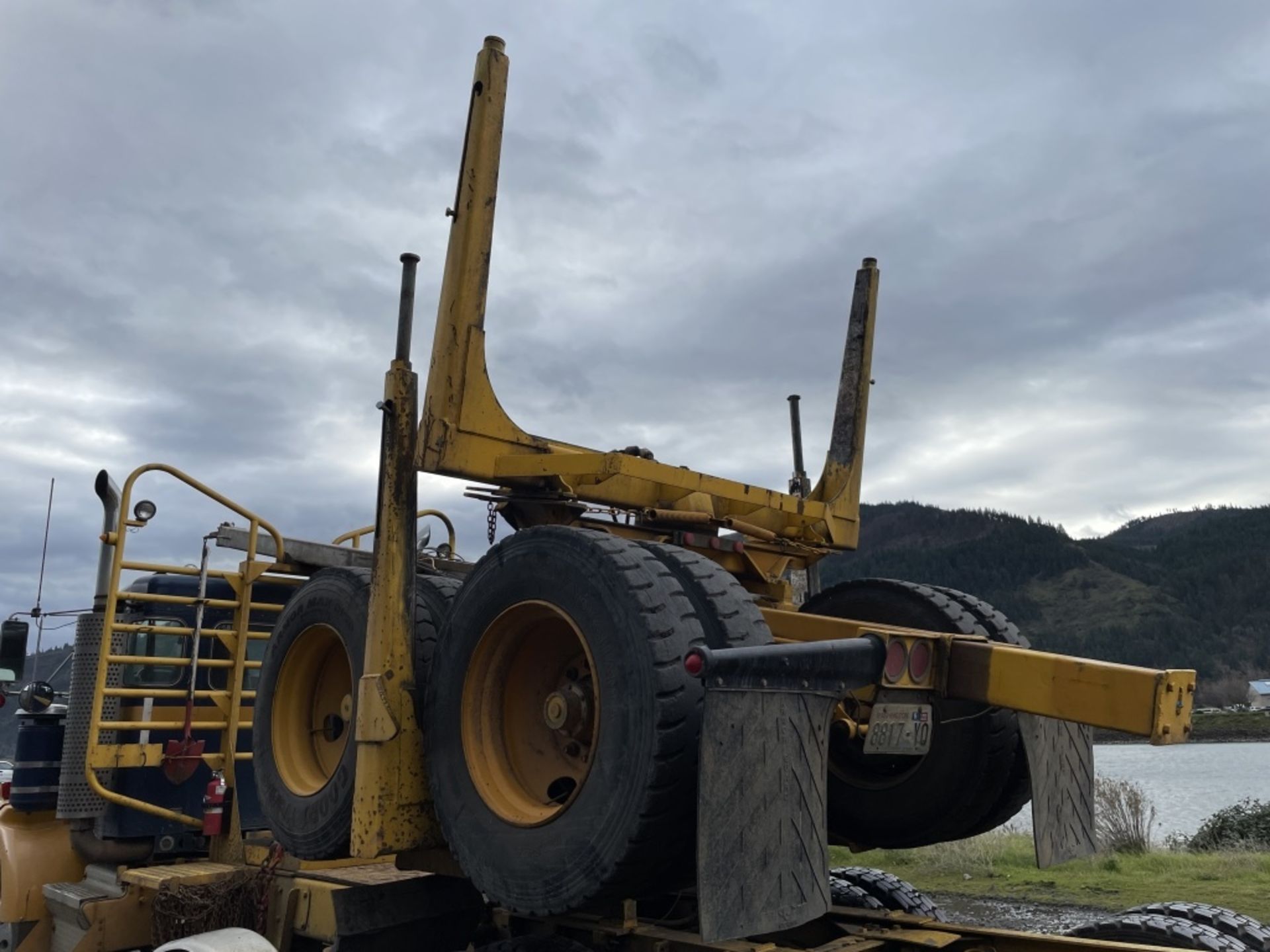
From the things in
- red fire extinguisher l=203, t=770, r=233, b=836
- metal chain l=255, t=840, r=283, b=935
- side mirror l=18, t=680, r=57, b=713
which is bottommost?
metal chain l=255, t=840, r=283, b=935

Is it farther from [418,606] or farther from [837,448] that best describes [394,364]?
[837,448]

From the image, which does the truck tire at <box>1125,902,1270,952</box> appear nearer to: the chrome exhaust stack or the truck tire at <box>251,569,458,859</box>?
the truck tire at <box>251,569,458,859</box>

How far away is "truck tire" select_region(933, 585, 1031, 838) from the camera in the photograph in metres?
4.65

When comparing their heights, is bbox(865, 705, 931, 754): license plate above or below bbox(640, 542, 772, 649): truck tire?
below

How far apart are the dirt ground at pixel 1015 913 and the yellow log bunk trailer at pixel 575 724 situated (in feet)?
10.9

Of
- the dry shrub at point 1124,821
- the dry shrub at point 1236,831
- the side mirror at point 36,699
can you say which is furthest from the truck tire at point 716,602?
the dry shrub at point 1236,831

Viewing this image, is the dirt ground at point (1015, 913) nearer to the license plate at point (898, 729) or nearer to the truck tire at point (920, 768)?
the truck tire at point (920, 768)

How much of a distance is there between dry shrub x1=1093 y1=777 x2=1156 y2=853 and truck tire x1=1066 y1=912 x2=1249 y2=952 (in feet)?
30.3

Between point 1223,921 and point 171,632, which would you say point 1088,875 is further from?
point 171,632

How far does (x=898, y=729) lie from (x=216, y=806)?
12.8 ft

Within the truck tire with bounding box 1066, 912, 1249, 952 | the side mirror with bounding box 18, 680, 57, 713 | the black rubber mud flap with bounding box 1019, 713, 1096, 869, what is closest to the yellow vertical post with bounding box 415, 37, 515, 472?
the black rubber mud flap with bounding box 1019, 713, 1096, 869

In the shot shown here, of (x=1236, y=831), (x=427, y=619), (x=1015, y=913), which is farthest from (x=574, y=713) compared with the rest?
(x=1236, y=831)

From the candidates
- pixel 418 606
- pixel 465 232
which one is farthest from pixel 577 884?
pixel 465 232

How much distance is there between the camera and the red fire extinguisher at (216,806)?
19.1 feet
